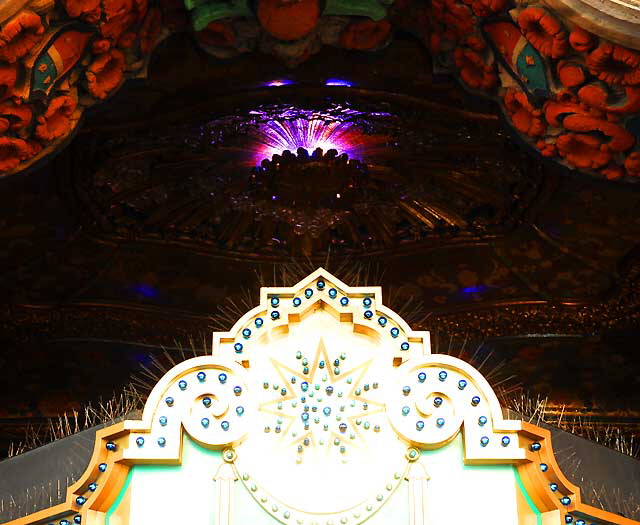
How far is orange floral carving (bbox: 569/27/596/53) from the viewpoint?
18.7 feet

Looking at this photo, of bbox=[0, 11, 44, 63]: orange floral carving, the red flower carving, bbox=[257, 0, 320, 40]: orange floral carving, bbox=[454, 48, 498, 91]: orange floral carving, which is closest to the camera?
bbox=[0, 11, 44, 63]: orange floral carving

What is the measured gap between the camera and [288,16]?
21.1 feet

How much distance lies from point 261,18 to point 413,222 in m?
2.74

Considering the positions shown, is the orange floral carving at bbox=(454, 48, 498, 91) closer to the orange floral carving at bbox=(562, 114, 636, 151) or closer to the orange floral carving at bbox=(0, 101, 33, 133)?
the orange floral carving at bbox=(562, 114, 636, 151)

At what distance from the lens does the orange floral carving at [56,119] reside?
6047 millimetres

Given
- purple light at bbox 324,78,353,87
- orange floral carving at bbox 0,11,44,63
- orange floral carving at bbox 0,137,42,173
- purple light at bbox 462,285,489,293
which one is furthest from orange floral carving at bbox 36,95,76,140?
purple light at bbox 462,285,489,293

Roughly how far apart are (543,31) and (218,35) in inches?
69.9

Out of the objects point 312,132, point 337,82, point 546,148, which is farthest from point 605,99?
point 312,132

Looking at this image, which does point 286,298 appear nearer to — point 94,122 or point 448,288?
point 94,122

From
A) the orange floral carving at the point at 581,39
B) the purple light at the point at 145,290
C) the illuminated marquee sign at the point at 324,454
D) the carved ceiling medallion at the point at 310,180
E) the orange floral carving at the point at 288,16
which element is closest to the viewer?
the illuminated marquee sign at the point at 324,454

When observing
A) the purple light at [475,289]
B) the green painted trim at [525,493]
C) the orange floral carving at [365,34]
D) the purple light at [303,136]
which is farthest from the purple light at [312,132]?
the green painted trim at [525,493]

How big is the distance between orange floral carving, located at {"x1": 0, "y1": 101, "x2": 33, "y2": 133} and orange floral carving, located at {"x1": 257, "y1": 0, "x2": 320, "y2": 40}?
Answer: 4.25 feet

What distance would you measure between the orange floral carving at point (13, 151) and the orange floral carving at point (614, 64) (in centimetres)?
259

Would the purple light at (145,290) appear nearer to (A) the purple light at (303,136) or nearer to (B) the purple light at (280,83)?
(A) the purple light at (303,136)
